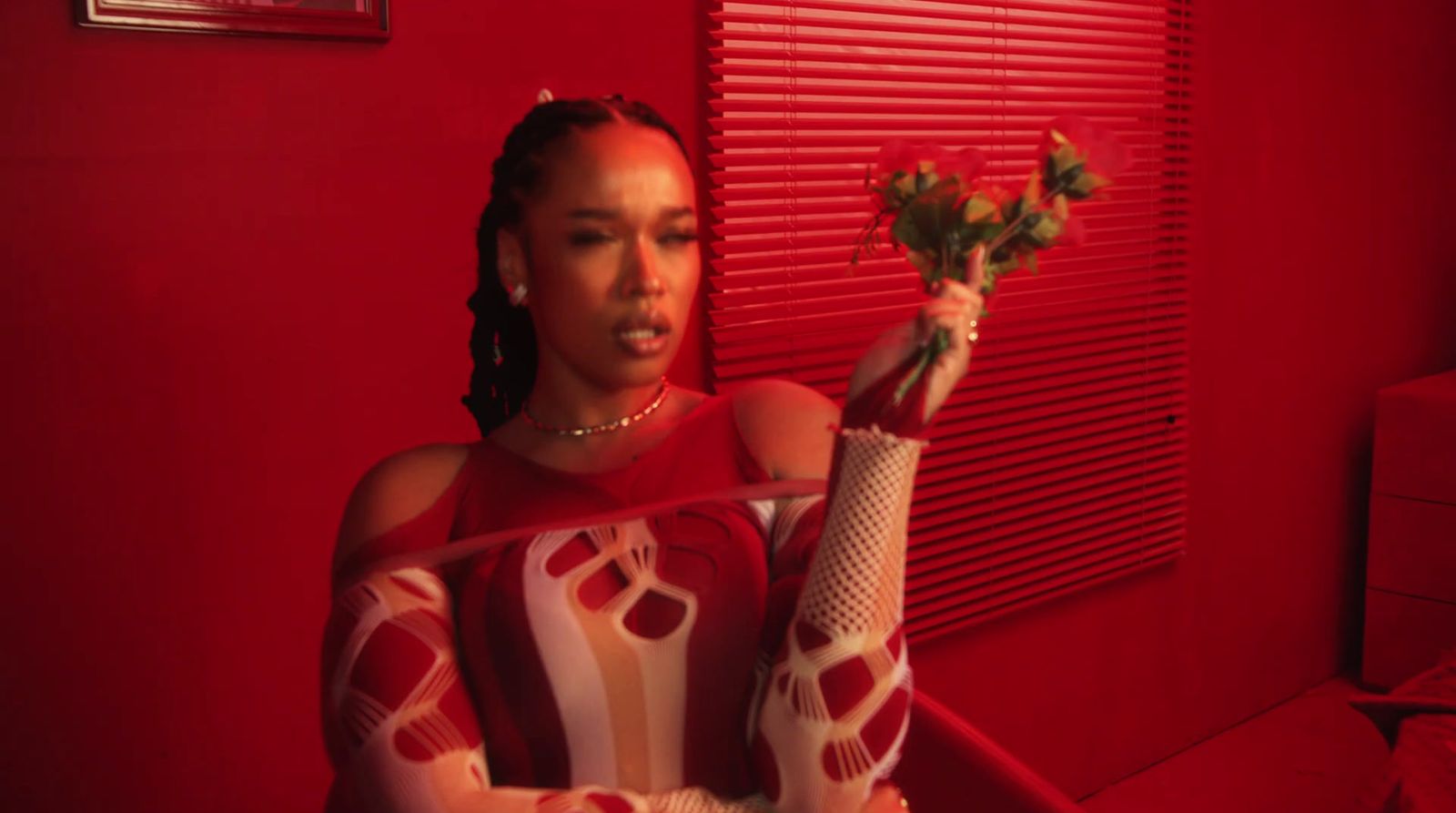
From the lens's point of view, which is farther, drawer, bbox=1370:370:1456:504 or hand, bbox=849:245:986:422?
drawer, bbox=1370:370:1456:504

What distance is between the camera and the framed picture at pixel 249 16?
1.65 metres

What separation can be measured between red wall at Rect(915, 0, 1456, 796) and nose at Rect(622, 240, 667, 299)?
5.81ft

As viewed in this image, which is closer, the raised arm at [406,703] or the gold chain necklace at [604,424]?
the raised arm at [406,703]

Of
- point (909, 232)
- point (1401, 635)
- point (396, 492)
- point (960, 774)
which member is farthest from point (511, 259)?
point (1401, 635)

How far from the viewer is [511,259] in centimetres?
134

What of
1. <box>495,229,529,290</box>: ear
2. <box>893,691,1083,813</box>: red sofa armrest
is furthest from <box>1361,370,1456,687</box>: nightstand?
<box>495,229,529,290</box>: ear

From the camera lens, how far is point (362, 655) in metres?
1.16

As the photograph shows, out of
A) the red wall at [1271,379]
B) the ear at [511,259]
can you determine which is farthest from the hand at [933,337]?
the red wall at [1271,379]

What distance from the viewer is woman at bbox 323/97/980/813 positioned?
1.13m

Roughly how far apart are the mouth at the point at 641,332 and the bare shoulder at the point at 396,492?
0.75 feet

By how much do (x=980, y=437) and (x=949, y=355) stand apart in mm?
1721

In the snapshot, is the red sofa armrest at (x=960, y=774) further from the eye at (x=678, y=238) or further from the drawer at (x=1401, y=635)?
the drawer at (x=1401, y=635)

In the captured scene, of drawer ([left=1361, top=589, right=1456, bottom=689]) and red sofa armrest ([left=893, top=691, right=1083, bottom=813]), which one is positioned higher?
red sofa armrest ([left=893, top=691, right=1083, bottom=813])

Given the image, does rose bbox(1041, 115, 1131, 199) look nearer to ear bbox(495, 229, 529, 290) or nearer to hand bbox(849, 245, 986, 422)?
hand bbox(849, 245, 986, 422)
